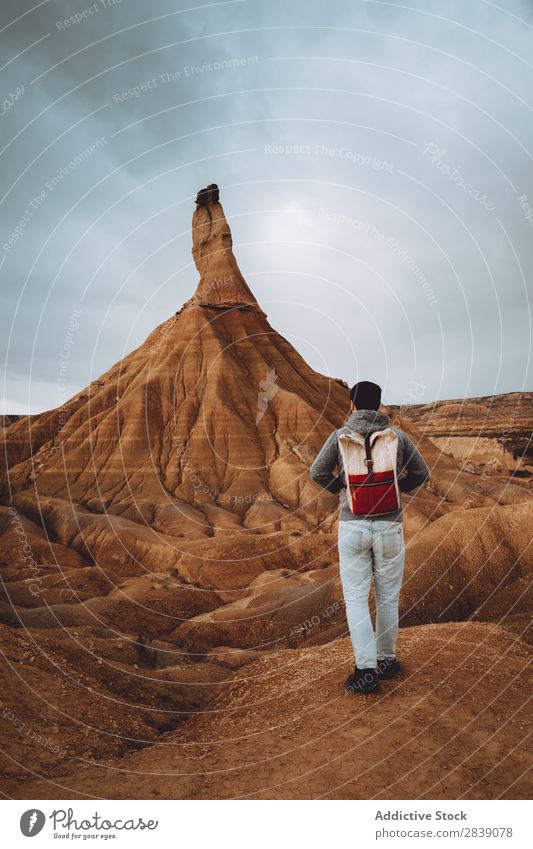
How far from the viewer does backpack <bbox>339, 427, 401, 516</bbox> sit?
383cm

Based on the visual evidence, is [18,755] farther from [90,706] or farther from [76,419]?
[76,419]

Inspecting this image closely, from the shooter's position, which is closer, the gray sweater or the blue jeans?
the blue jeans

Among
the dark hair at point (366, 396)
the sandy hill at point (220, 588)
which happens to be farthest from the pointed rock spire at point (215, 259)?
the dark hair at point (366, 396)

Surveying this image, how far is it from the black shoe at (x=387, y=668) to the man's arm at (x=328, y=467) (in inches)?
61.8

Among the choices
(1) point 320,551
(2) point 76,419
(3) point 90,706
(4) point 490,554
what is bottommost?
(1) point 320,551

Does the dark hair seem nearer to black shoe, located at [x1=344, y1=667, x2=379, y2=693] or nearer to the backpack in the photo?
the backpack

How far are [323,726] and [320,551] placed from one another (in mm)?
20624

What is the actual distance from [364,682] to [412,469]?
6.01 ft

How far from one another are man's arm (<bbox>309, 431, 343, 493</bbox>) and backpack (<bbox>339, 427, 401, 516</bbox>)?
0.15 meters

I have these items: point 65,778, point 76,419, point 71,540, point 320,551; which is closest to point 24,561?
point 71,540

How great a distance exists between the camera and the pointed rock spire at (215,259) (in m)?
45.8

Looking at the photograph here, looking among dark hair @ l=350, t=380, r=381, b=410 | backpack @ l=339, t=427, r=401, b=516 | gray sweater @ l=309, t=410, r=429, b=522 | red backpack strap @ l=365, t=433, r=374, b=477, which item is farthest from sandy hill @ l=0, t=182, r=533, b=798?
dark hair @ l=350, t=380, r=381, b=410

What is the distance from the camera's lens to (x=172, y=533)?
28.0 m

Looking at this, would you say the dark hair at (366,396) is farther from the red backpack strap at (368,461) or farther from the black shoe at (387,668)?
the black shoe at (387,668)
